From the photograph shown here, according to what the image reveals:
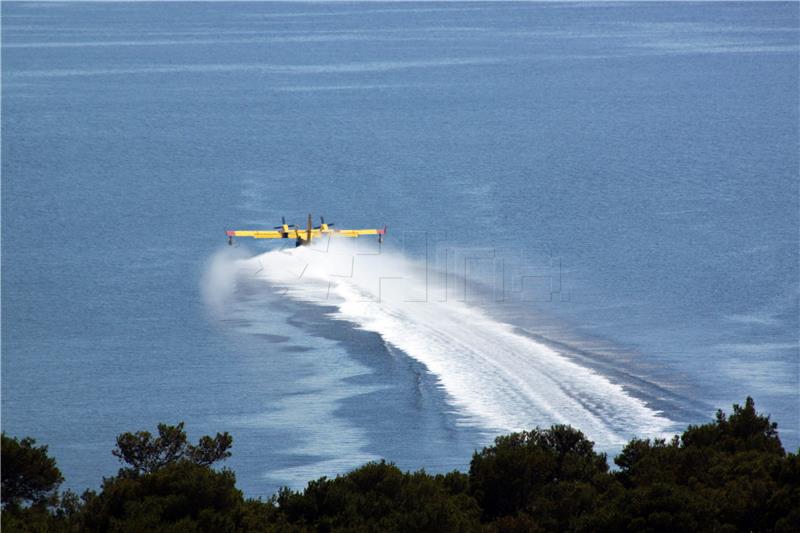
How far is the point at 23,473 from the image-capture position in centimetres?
4500

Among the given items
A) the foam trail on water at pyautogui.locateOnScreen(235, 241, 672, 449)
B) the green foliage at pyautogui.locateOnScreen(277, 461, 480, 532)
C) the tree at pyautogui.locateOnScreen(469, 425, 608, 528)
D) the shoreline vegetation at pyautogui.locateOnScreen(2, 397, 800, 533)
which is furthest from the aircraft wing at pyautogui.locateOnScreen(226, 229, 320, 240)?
the green foliage at pyautogui.locateOnScreen(277, 461, 480, 532)

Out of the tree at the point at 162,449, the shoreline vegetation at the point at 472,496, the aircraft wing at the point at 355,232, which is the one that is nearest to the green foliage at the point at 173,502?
the shoreline vegetation at the point at 472,496

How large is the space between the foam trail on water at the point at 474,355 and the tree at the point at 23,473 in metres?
30.9

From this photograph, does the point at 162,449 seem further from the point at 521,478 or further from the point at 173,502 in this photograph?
the point at 521,478

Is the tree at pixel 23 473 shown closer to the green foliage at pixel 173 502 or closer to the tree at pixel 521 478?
the green foliage at pixel 173 502

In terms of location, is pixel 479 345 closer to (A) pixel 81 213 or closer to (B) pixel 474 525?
(B) pixel 474 525

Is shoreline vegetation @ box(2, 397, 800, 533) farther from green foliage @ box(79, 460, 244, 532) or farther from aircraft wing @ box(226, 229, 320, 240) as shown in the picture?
aircraft wing @ box(226, 229, 320, 240)

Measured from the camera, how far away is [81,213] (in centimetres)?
13112

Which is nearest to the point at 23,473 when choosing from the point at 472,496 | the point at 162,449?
the point at 162,449

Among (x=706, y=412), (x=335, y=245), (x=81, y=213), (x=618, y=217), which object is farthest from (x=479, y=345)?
(x=81, y=213)

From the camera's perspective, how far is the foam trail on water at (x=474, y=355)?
2872 inches

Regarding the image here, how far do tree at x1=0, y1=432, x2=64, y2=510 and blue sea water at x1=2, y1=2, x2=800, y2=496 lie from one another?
24.8 meters

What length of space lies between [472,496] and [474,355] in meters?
32.9

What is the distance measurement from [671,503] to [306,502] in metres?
10.4
